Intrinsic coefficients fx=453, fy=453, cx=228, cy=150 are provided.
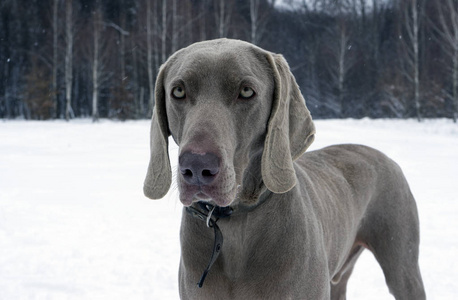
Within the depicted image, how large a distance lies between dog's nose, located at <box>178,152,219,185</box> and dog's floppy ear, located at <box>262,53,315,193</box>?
33 cm

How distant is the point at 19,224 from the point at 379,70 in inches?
868

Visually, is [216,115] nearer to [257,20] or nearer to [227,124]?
[227,124]

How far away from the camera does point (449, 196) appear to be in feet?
18.8

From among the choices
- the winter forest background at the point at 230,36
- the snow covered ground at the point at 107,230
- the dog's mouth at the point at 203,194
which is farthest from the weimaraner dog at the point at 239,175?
the winter forest background at the point at 230,36

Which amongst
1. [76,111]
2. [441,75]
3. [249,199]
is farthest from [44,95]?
[249,199]

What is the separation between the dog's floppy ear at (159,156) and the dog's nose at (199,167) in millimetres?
423

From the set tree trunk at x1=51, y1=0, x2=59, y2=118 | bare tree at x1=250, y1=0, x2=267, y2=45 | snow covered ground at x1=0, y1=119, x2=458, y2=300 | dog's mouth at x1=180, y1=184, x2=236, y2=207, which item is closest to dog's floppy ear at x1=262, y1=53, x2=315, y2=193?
dog's mouth at x1=180, y1=184, x2=236, y2=207

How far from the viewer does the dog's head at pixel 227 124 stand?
1.46 m

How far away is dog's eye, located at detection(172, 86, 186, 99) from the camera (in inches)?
67.4

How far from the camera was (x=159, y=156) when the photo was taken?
1863mm

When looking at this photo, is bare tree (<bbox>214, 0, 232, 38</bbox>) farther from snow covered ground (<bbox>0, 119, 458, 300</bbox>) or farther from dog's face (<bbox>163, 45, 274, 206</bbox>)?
dog's face (<bbox>163, 45, 274, 206</bbox>)

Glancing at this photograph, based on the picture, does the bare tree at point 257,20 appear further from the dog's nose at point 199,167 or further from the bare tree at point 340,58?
the dog's nose at point 199,167

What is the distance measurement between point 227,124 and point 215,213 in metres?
0.38

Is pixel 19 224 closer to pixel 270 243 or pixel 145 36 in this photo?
pixel 270 243
